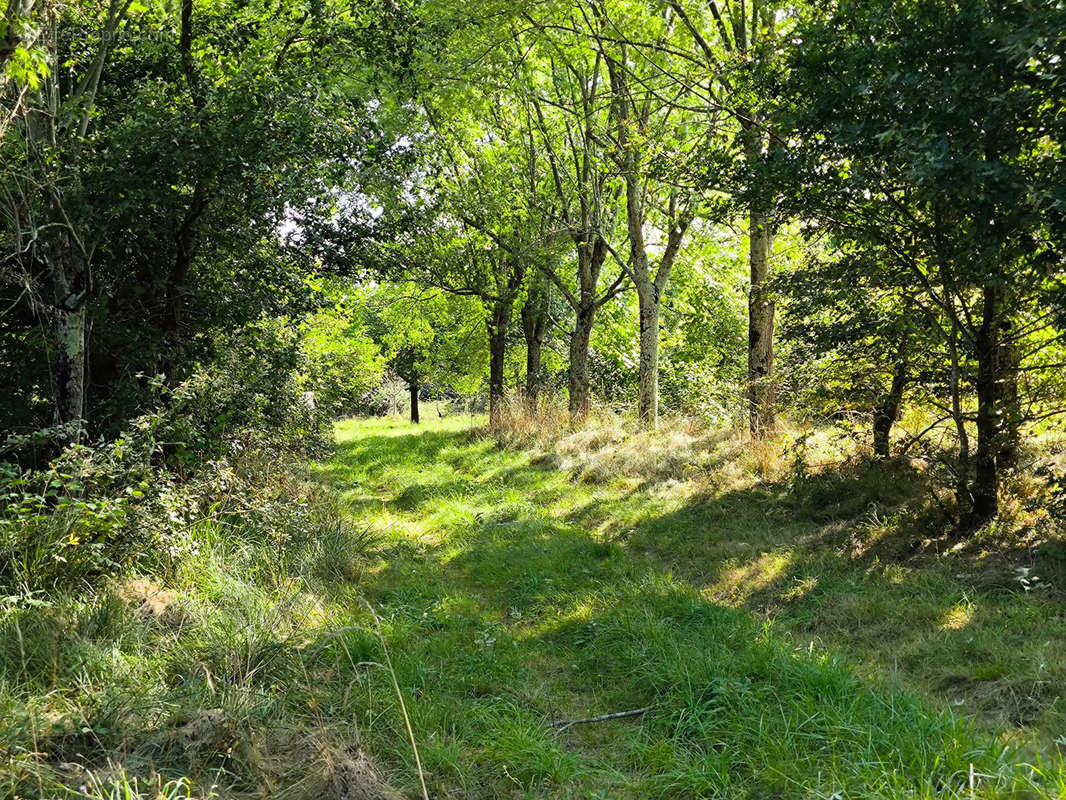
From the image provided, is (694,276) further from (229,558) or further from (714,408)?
(229,558)

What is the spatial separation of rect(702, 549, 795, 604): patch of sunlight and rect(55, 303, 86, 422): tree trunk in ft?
20.5

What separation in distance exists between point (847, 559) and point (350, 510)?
6.38 meters

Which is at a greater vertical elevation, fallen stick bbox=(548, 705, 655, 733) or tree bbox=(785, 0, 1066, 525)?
tree bbox=(785, 0, 1066, 525)

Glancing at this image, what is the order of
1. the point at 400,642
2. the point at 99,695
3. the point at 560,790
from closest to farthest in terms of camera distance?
the point at 560,790, the point at 99,695, the point at 400,642

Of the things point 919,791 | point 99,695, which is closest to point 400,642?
point 99,695

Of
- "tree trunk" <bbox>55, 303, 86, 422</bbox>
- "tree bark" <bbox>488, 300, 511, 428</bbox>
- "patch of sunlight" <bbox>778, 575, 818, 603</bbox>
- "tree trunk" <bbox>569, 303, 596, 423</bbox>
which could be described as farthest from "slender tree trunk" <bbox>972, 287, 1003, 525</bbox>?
"tree bark" <bbox>488, 300, 511, 428</bbox>

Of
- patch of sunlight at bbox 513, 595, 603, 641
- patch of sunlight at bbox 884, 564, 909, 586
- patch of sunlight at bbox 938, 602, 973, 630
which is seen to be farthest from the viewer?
patch of sunlight at bbox 884, 564, 909, 586

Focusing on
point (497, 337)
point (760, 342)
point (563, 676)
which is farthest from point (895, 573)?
point (497, 337)

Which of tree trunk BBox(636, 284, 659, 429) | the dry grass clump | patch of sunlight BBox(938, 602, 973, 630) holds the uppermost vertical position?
tree trunk BBox(636, 284, 659, 429)

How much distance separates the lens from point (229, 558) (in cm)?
552

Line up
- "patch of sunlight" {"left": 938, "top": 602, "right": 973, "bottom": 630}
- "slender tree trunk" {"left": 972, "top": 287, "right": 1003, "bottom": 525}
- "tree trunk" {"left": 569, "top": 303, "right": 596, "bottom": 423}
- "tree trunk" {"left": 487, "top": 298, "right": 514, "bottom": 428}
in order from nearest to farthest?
"patch of sunlight" {"left": 938, "top": 602, "right": 973, "bottom": 630}, "slender tree trunk" {"left": 972, "top": 287, "right": 1003, "bottom": 525}, "tree trunk" {"left": 569, "top": 303, "right": 596, "bottom": 423}, "tree trunk" {"left": 487, "top": 298, "right": 514, "bottom": 428}

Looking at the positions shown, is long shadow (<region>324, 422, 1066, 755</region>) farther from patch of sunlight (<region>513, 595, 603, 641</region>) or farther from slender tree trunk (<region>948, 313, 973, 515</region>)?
slender tree trunk (<region>948, 313, 973, 515</region>)

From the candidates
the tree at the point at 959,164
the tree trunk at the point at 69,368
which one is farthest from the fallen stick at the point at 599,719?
the tree trunk at the point at 69,368

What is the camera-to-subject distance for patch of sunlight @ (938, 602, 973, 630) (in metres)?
4.25
